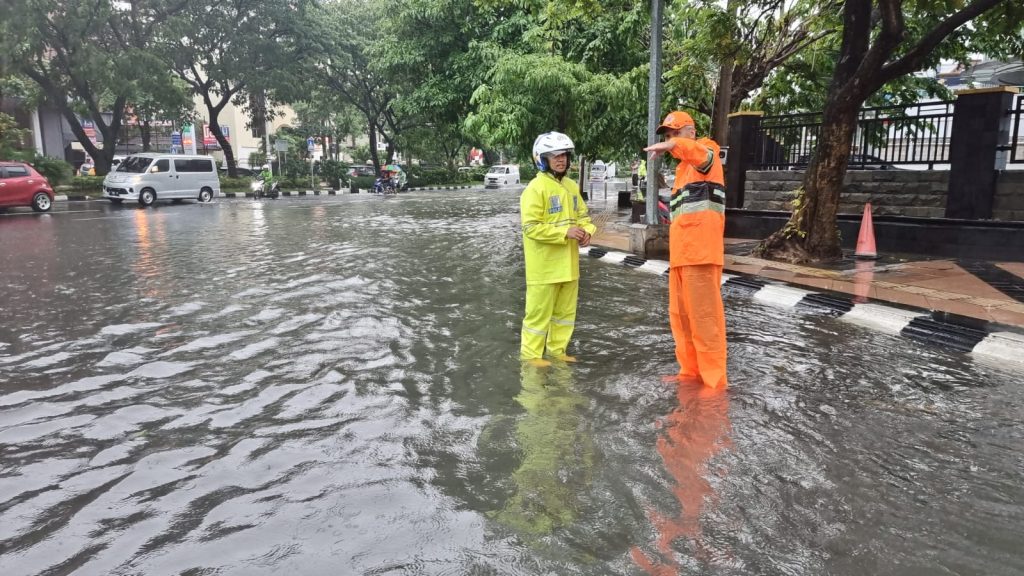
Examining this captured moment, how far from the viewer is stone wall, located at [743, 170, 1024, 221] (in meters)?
10.0

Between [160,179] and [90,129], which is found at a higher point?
[90,129]

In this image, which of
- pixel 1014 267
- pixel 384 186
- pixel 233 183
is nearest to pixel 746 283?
pixel 1014 267

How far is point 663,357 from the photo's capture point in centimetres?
558

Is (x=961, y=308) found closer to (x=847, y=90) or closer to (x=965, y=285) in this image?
(x=965, y=285)

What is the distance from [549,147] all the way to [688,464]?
2.39m

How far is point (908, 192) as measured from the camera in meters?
11.3

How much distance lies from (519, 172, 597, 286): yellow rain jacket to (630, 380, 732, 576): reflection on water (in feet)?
3.93

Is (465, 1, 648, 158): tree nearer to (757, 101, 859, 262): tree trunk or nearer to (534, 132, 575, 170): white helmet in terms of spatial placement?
(757, 101, 859, 262): tree trunk

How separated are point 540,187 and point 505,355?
1.36 metres

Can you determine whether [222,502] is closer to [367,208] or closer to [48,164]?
[367,208]

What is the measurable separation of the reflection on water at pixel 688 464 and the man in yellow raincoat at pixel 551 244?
3.50 ft

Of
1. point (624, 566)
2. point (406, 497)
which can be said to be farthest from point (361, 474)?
point (624, 566)

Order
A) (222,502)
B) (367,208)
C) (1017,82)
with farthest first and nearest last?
(367,208) < (1017,82) < (222,502)

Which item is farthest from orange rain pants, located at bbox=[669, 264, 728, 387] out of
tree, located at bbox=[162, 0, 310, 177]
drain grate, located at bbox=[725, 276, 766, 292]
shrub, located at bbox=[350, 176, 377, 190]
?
shrub, located at bbox=[350, 176, 377, 190]
